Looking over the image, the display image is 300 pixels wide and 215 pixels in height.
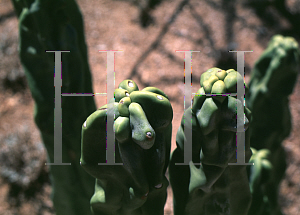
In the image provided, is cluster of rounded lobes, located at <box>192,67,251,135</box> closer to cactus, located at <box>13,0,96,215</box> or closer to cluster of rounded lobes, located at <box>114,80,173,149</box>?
cluster of rounded lobes, located at <box>114,80,173,149</box>

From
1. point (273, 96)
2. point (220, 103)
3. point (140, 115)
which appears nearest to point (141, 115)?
point (140, 115)

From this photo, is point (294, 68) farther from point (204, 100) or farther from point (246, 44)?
point (246, 44)

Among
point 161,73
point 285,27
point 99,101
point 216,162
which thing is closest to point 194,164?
point 216,162

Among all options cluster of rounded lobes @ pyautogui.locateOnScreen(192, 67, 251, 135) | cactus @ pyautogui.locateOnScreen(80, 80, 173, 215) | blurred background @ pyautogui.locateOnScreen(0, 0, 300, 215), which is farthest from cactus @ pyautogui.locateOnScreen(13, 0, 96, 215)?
blurred background @ pyautogui.locateOnScreen(0, 0, 300, 215)

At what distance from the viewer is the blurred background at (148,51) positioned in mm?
1748

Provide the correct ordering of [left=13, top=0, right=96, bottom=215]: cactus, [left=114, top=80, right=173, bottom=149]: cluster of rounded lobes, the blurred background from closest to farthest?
[left=114, top=80, right=173, bottom=149]: cluster of rounded lobes, [left=13, top=0, right=96, bottom=215]: cactus, the blurred background

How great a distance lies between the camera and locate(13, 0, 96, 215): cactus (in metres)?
0.71

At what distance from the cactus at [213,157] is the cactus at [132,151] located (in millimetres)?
43

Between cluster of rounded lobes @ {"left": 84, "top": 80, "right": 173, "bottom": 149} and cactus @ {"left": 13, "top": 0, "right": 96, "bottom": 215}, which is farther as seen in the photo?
cactus @ {"left": 13, "top": 0, "right": 96, "bottom": 215}

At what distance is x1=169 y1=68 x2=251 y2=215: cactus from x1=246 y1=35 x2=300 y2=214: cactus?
27 centimetres

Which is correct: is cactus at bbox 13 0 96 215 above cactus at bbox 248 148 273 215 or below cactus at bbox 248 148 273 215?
above

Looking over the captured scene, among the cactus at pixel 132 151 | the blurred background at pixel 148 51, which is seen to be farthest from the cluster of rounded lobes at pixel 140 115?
the blurred background at pixel 148 51

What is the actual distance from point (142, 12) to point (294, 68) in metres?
1.52

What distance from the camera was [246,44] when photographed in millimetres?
2146
